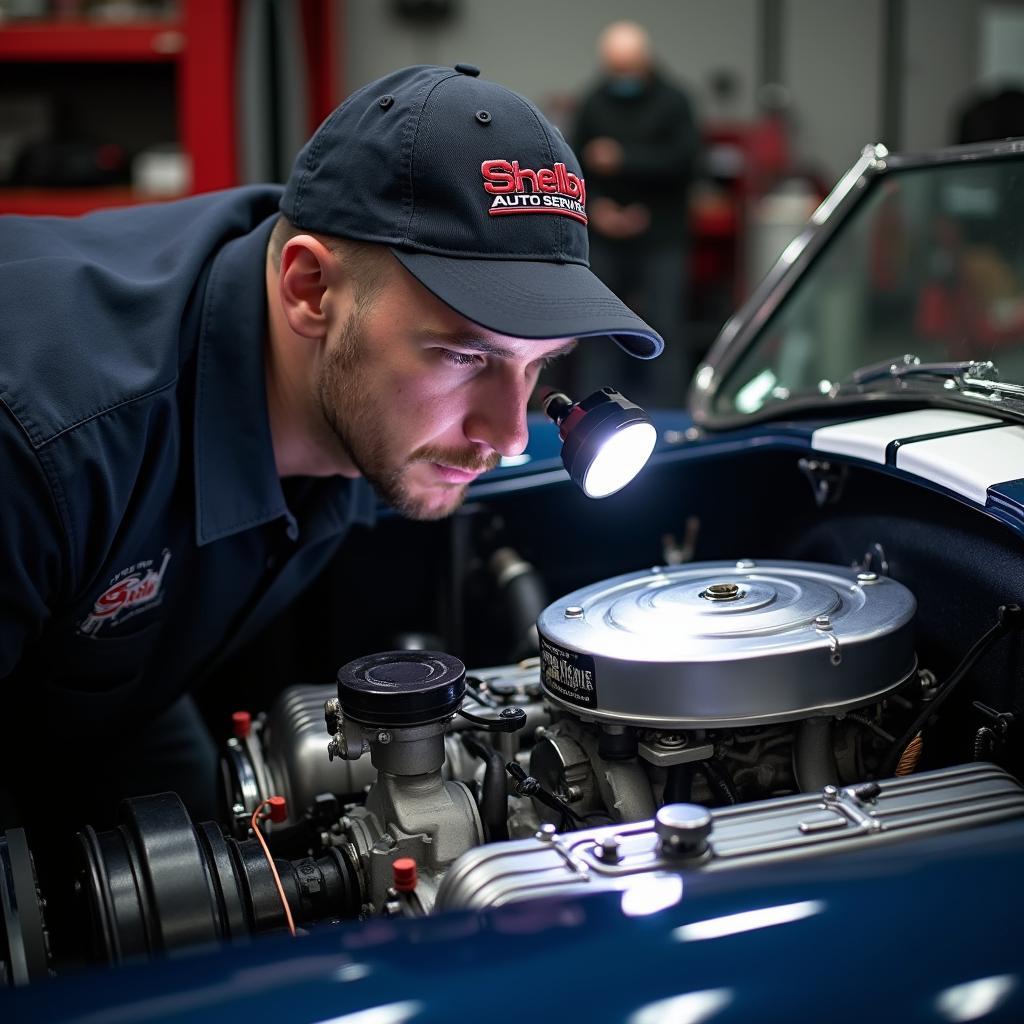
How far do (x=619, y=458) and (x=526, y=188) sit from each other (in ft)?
1.04

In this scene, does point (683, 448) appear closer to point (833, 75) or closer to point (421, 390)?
point (421, 390)

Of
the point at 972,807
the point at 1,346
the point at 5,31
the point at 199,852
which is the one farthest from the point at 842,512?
the point at 5,31

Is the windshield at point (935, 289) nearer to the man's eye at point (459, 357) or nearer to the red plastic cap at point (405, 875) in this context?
the man's eye at point (459, 357)

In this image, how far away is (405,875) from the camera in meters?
1.09

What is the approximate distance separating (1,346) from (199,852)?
599 millimetres

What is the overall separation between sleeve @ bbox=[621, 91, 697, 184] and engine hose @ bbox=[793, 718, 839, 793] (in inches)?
202

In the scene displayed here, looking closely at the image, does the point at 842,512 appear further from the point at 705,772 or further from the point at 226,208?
the point at 226,208

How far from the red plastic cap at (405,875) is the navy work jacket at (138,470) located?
50 cm

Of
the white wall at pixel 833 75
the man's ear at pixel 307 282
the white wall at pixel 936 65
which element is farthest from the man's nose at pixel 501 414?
the white wall at pixel 936 65

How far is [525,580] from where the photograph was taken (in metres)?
1.82

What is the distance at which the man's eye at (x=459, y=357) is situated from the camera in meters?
1.29

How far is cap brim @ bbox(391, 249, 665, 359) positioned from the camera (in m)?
1.21

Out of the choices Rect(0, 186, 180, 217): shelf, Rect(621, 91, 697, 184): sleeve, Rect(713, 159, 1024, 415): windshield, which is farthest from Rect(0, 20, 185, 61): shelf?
Rect(713, 159, 1024, 415): windshield

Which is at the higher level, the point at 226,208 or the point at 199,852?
the point at 226,208
